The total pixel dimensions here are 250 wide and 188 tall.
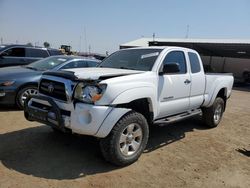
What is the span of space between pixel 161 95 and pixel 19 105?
14.1ft

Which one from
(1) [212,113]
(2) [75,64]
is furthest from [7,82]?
(1) [212,113]

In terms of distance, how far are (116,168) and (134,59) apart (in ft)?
7.16

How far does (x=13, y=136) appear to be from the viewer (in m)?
5.43

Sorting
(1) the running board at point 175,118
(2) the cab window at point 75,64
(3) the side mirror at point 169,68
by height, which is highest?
(3) the side mirror at point 169,68

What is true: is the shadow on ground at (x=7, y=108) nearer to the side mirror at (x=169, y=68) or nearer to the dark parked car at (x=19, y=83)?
the dark parked car at (x=19, y=83)

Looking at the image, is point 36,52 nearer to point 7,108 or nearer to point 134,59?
point 7,108

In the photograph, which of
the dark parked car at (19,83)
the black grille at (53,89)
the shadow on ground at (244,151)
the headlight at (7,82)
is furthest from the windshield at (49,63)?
the shadow on ground at (244,151)

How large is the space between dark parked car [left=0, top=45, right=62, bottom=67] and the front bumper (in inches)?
290

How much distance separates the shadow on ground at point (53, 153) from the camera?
408 centimetres

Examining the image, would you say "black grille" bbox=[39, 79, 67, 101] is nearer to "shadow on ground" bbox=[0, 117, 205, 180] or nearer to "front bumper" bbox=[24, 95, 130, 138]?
"front bumper" bbox=[24, 95, 130, 138]

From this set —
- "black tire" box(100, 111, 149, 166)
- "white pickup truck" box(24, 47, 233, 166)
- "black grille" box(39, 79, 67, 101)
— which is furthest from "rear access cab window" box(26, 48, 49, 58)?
"black tire" box(100, 111, 149, 166)

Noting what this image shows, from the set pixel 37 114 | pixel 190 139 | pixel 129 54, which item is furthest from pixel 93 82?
pixel 190 139

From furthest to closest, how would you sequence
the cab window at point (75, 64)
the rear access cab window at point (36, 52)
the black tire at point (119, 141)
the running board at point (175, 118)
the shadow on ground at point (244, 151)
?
1. the rear access cab window at point (36, 52)
2. the cab window at point (75, 64)
3. the shadow on ground at point (244, 151)
4. the running board at point (175, 118)
5. the black tire at point (119, 141)

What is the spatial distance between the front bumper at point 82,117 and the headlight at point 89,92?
95mm
